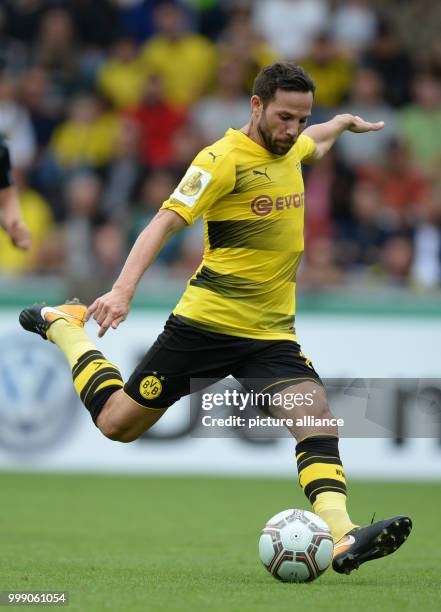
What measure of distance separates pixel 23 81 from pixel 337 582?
1024cm

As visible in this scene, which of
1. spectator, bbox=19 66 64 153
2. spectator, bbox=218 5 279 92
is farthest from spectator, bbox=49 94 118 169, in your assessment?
spectator, bbox=218 5 279 92

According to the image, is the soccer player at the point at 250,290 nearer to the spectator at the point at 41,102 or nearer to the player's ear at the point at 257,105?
the player's ear at the point at 257,105

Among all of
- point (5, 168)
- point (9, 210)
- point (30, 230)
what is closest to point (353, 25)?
point (30, 230)

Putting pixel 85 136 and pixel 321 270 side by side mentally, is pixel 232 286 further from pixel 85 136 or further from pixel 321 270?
pixel 85 136

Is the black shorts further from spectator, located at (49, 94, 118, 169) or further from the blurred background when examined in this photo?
spectator, located at (49, 94, 118, 169)

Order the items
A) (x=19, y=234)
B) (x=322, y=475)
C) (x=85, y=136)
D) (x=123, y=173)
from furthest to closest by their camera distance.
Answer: (x=85, y=136) < (x=123, y=173) < (x=19, y=234) < (x=322, y=475)

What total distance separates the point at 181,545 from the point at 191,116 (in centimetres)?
771

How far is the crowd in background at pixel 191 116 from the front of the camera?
13023 mm

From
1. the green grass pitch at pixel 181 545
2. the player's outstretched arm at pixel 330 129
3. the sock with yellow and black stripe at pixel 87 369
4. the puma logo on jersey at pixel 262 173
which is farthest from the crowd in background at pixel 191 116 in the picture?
the puma logo on jersey at pixel 262 173

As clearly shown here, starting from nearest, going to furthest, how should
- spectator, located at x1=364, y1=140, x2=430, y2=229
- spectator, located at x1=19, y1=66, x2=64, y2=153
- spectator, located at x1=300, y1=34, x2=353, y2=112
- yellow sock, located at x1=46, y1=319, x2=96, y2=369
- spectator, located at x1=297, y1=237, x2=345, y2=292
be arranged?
yellow sock, located at x1=46, y1=319, x2=96, y2=369 < spectator, located at x1=297, y1=237, x2=345, y2=292 < spectator, located at x1=364, y1=140, x2=430, y2=229 < spectator, located at x1=19, y1=66, x2=64, y2=153 < spectator, located at x1=300, y1=34, x2=353, y2=112

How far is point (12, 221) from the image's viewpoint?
8.41m

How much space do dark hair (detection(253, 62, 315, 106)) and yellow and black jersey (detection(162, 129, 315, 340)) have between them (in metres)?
0.25

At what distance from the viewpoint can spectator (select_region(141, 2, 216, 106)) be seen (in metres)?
15.1

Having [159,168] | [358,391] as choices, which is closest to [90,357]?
[358,391]
